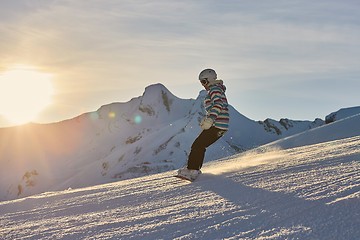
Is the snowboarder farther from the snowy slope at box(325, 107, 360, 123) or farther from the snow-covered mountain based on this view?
the snow-covered mountain

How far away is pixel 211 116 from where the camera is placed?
615 centimetres

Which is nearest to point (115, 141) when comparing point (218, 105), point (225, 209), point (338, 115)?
point (338, 115)

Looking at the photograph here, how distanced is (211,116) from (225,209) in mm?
2962

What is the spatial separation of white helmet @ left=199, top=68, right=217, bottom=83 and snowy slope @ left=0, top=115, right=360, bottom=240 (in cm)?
176

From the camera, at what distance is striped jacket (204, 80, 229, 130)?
244 inches

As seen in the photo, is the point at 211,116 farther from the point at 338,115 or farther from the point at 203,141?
the point at 338,115

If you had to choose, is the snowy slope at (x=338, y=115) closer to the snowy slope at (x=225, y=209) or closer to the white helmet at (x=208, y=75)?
the white helmet at (x=208, y=75)

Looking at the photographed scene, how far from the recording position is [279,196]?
3.44 metres

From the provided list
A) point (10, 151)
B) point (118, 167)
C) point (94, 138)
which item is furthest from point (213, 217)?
point (10, 151)

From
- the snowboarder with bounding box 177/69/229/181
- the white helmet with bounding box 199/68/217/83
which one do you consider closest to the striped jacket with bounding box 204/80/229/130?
the snowboarder with bounding box 177/69/229/181

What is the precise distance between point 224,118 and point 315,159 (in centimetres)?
170

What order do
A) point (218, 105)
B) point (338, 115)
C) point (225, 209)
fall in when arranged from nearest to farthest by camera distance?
point (225, 209) < point (218, 105) < point (338, 115)

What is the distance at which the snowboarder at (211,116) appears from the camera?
618 cm

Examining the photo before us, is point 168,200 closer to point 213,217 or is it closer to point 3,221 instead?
point 213,217
